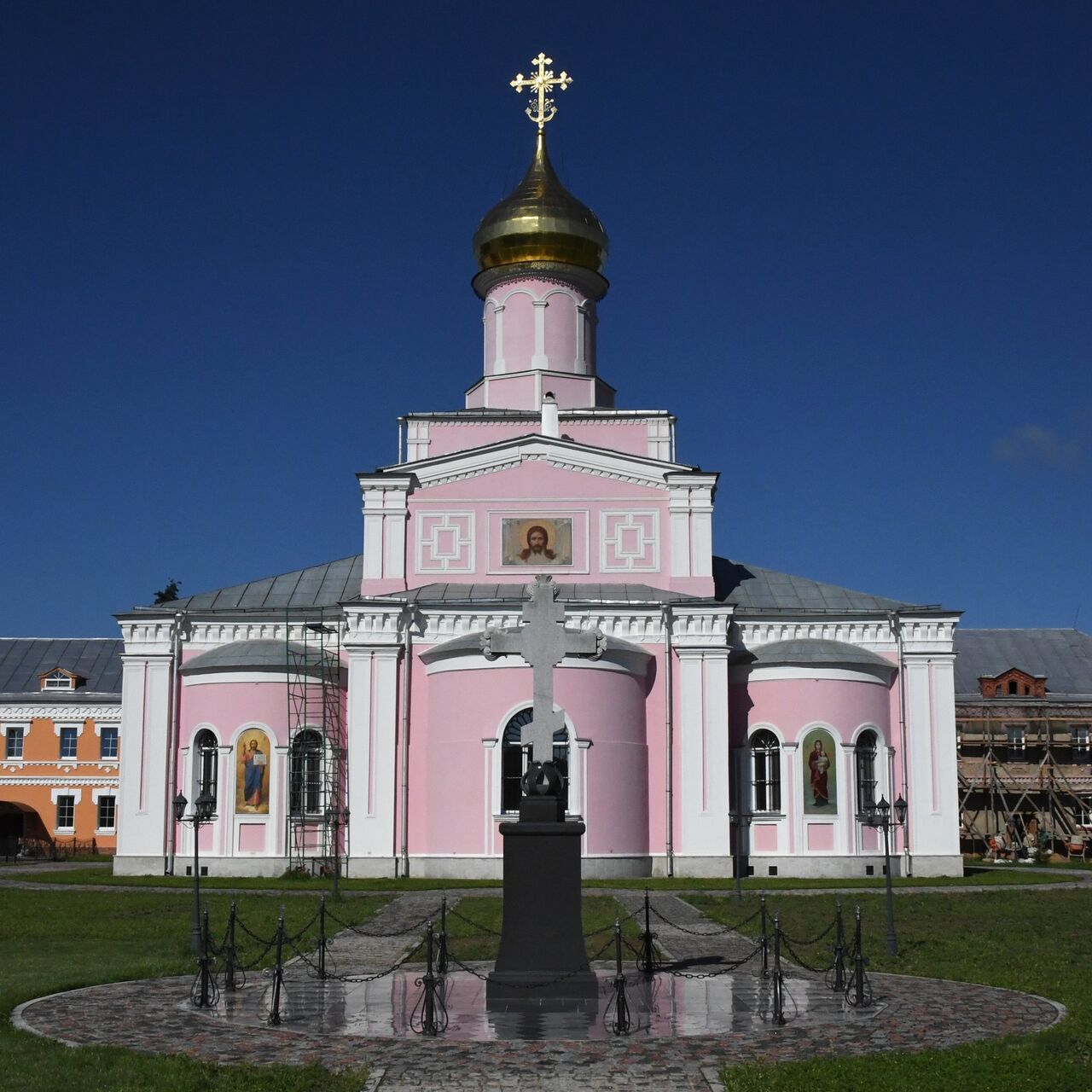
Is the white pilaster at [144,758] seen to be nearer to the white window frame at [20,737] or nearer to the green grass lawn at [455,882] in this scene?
the green grass lawn at [455,882]

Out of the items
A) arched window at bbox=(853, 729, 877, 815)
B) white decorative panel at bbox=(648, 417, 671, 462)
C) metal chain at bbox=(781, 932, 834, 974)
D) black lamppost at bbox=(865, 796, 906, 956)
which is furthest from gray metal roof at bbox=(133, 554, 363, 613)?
metal chain at bbox=(781, 932, 834, 974)

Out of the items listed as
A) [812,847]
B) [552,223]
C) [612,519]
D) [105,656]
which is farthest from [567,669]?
[105,656]

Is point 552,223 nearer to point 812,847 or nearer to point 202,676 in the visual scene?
point 202,676

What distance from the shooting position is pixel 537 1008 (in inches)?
504

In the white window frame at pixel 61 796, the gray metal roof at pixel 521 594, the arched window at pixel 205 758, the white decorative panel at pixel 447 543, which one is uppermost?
the white decorative panel at pixel 447 543

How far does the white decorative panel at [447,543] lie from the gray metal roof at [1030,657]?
2047 centimetres

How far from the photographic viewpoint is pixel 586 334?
3769 cm

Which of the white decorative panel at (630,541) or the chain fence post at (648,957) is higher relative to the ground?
the white decorative panel at (630,541)

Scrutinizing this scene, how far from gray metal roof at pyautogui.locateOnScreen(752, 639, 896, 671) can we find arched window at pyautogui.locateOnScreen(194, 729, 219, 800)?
1228 centimetres

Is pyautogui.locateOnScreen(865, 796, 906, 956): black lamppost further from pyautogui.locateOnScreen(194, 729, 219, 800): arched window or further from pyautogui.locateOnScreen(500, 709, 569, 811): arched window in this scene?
pyautogui.locateOnScreen(194, 729, 219, 800): arched window

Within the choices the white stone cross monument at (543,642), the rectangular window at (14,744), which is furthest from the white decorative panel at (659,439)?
the rectangular window at (14,744)

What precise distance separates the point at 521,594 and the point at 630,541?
3.07 meters

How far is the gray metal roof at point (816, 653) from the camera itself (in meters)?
32.5

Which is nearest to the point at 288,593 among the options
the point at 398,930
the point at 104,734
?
the point at 104,734
